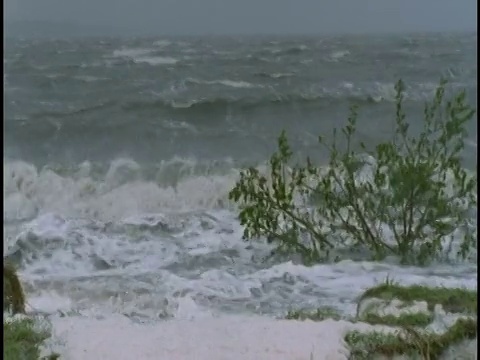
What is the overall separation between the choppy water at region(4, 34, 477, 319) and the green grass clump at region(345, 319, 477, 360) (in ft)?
0.34

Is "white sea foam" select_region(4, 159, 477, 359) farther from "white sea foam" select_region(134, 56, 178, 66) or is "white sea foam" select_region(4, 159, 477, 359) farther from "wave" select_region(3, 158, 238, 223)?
"white sea foam" select_region(134, 56, 178, 66)

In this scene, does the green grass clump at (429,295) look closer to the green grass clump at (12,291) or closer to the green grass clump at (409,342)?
the green grass clump at (409,342)

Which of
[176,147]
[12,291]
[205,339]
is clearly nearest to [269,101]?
[176,147]

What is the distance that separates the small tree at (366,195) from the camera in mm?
2184

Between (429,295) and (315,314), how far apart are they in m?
0.29

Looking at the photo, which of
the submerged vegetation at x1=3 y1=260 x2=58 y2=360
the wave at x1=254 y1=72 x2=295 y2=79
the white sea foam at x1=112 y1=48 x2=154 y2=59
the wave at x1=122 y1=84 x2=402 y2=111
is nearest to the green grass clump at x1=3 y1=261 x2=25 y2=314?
the submerged vegetation at x1=3 y1=260 x2=58 y2=360

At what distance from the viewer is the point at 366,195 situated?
2219mm

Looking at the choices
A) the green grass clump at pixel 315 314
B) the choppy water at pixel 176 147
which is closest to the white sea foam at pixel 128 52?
the choppy water at pixel 176 147

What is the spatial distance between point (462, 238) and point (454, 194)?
0.11 metres

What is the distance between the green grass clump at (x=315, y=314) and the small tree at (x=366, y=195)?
5.6 inches

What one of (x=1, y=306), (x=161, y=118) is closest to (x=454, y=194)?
(x=161, y=118)

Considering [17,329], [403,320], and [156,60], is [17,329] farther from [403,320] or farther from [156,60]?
[403,320]

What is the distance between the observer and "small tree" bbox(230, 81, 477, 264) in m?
2.18

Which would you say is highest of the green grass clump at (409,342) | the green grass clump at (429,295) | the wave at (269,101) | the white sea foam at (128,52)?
the white sea foam at (128,52)
